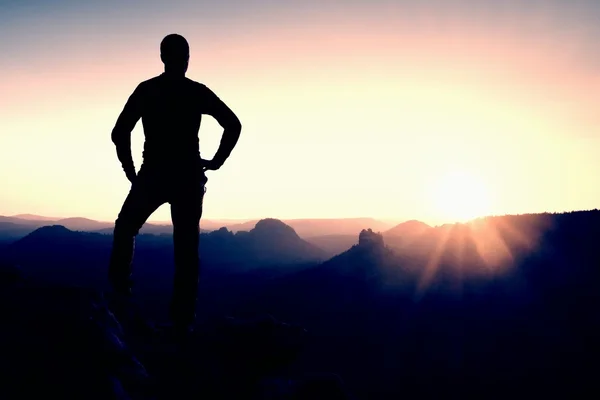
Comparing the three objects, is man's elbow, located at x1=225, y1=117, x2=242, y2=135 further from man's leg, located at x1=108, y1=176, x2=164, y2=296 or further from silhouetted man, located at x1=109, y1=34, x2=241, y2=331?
man's leg, located at x1=108, y1=176, x2=164, y2=296

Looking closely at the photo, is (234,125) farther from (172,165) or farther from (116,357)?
(116,357)

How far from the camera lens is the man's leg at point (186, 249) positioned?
18.7 feet

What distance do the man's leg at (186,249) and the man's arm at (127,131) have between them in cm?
86

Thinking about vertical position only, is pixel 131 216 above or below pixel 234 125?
below

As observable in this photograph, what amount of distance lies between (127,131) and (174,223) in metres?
1.55

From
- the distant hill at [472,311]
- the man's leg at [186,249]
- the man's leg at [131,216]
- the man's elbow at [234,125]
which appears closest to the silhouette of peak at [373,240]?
the distant hill at [472,311]

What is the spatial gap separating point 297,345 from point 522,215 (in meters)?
194

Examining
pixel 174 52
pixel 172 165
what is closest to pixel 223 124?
pixel 172 165

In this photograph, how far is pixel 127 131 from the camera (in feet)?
18.9

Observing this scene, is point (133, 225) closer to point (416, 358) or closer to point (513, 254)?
point (416, 358)

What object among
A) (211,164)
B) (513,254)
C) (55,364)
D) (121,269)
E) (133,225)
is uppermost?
(211,164)

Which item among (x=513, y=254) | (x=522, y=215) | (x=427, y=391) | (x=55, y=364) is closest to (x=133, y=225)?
(x=55, y=364)

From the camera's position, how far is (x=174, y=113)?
563 centimetres

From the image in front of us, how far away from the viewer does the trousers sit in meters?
5.53
